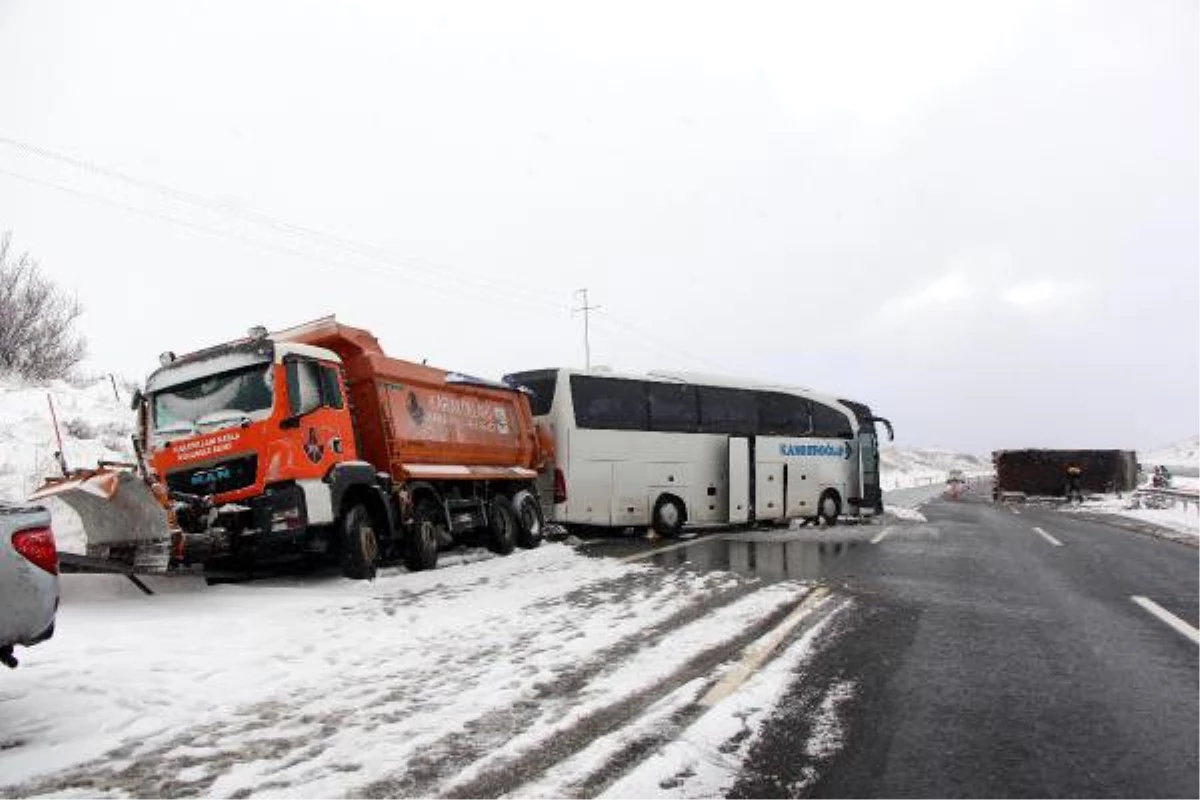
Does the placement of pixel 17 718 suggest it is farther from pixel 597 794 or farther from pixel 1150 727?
pixel 1150 727

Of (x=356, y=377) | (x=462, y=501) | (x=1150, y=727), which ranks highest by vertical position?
(x=356, y=377)

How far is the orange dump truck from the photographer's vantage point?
9.84 meters

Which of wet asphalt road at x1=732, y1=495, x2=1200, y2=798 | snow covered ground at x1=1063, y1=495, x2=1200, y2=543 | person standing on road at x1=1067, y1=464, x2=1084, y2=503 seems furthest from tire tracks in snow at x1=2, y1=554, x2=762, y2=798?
person standing on road at x1=1067, y1=464, x2=1084, y2=503

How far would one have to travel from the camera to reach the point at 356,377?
39.7ft

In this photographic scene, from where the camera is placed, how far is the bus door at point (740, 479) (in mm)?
20484

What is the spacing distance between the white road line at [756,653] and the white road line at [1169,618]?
319cm

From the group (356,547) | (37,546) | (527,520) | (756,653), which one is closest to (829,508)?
(527,520)

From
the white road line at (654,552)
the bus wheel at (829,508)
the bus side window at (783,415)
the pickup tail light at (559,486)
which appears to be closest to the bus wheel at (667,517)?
the white road line at (654,552)

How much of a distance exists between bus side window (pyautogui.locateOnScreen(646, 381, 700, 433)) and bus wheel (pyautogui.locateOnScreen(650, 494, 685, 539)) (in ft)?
5.26

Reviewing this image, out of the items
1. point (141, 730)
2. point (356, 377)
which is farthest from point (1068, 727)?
point (356, 377)

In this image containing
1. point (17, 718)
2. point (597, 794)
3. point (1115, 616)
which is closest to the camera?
point (597, 794)

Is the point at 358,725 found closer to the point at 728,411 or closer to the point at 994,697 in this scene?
the point at 994,697

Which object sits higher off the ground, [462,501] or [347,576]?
[462,501]

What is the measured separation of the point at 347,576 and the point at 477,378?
4.72 m
